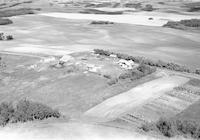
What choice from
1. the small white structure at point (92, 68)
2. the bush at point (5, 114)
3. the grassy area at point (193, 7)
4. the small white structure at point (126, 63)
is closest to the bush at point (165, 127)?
the bush at point (5, 114)

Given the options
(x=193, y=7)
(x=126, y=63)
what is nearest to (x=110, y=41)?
(x=126, y=63)

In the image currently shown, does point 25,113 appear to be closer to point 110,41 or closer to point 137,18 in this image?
point 110,41

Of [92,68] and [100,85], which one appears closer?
[100,85]

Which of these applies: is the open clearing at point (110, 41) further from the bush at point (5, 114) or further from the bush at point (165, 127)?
the bush at point (5, 114)

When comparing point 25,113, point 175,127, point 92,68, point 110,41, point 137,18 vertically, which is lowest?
point 137,18

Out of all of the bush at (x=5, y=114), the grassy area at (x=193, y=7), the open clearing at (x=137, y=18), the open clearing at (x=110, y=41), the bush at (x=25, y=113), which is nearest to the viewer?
the bush at (x=5, y=114)

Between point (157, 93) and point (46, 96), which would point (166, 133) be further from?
point (46, 96)

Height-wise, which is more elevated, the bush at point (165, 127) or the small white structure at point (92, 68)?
the bush at point (165, 127)
